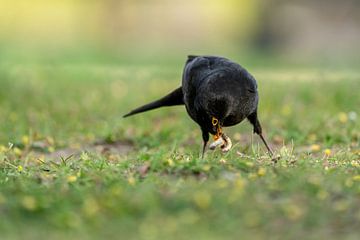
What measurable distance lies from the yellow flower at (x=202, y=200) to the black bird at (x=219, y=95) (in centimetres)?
182

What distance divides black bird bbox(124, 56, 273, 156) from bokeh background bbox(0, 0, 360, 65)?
18695 mm

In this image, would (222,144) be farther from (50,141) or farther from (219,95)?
(50,141)

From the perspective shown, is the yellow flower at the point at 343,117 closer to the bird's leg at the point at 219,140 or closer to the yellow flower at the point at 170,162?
the bird's leg at the point at 219,140

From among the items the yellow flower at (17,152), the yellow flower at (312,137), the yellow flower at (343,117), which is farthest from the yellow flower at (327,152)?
the yellow flower at (17,152)

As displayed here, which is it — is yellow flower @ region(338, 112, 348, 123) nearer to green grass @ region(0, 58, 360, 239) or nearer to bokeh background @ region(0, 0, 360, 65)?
green grass @ region(0, 58, 360, 239)

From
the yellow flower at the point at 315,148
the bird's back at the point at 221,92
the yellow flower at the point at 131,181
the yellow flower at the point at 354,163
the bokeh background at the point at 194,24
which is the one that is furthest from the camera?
the bokeh background at the point at 194,24

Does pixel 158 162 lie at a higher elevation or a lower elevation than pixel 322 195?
lower

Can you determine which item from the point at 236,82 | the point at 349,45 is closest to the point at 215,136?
the point at 236,82

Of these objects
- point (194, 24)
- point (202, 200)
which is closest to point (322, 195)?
point (202, 200)

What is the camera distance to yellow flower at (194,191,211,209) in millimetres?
4516

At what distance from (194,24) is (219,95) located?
932 inches

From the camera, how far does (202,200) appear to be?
4527mm

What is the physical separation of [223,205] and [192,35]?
25.2 metres

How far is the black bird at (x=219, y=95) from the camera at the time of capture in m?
6.36
